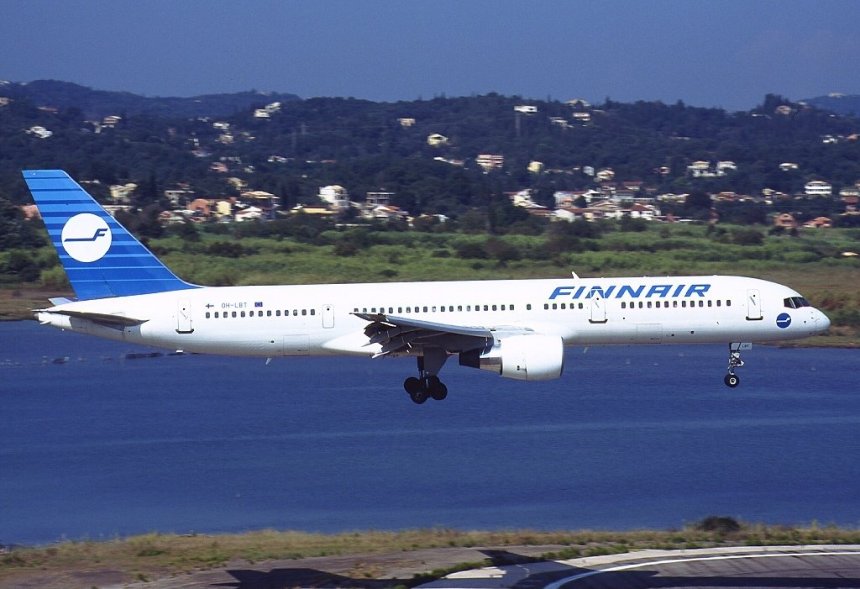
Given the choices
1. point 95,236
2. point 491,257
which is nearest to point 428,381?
point 95,236

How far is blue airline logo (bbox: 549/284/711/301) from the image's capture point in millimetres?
41562

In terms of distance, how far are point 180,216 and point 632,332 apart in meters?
148

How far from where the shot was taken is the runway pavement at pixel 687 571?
120 ft

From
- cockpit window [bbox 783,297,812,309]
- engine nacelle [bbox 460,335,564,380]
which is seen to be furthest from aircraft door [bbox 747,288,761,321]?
engine nacelle [bbox 460,335,564,380]

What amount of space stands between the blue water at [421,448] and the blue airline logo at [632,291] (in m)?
17.1

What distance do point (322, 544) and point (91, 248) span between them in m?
14.6

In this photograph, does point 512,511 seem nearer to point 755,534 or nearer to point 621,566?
point 755,534

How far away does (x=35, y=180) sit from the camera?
4428 centimetres

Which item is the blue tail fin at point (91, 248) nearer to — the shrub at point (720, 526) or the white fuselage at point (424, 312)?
the white fuselage at point (424, 312)

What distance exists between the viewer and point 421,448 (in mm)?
71125

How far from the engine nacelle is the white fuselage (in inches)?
49.2

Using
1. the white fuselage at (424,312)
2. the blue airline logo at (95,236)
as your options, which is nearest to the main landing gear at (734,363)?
the white fuselage at (424,312)

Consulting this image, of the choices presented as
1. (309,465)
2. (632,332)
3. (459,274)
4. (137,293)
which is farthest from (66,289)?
(632,332)

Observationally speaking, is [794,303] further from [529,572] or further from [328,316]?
[328,316]
